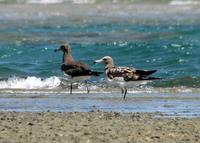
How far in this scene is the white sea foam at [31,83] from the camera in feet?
64.3

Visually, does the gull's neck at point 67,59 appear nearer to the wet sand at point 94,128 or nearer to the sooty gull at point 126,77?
the sooty gull at point 126,77

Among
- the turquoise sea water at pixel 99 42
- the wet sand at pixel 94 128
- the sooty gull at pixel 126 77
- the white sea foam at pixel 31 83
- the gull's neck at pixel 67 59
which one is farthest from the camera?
the turquoise sea water at pixel 99 42

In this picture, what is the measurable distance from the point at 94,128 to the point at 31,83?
26.9 feet

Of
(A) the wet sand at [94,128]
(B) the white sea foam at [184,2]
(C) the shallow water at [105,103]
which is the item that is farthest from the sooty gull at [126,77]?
(B) the white sea foam at [184,2]

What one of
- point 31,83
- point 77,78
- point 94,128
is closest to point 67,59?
point 77,78

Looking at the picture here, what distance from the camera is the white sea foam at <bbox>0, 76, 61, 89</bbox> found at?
→ 1961 centimetres

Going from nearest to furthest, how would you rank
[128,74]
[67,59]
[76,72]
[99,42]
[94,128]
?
[94,128], [128,74], [76,72], [67,59], [99,42]

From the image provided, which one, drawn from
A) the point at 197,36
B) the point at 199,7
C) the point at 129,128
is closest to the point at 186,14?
the point at 199,7

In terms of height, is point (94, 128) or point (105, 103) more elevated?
point (105, 103)

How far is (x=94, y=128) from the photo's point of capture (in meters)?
11.9

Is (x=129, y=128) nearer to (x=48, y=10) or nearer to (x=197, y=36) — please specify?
(x=197, y=36)

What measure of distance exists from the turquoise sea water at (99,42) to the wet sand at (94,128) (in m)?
5.07

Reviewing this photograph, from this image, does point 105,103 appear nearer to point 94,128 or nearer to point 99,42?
point 94,128

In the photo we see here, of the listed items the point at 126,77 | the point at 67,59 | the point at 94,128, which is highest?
the point at 67,59
